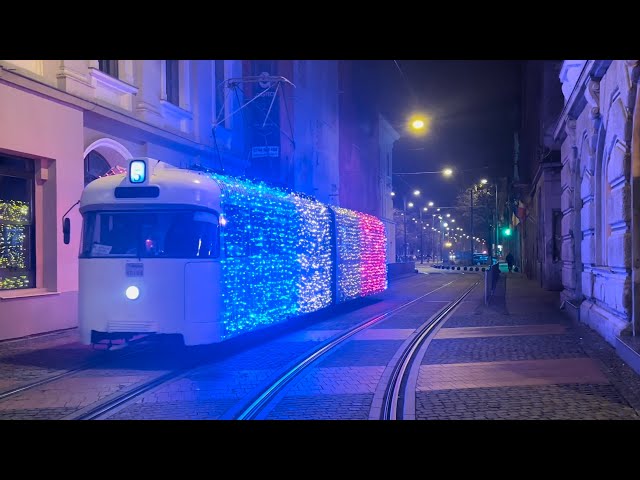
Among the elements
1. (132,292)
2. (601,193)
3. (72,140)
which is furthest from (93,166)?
(601,193)

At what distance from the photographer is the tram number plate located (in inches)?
367

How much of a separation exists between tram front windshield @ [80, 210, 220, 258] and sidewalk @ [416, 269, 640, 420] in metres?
3.82

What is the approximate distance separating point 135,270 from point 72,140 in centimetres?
599

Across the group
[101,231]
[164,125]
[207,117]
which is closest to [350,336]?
[101,231]

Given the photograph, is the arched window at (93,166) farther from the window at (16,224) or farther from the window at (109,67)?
the window at (16,224)

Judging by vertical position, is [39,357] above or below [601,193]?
below

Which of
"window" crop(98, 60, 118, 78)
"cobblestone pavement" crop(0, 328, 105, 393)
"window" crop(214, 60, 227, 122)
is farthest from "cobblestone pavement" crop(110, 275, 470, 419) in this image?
"window" crop(214, 60, 227, 122)

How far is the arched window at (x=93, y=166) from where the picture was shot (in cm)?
1551

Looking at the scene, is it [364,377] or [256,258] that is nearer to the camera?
[364,377]

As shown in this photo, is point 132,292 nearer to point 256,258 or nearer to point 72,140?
point 256,258

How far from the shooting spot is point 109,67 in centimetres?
1552

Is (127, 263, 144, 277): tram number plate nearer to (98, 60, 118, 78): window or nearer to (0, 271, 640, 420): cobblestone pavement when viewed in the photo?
(0, 271, 640, 420): cobblestone pavement
